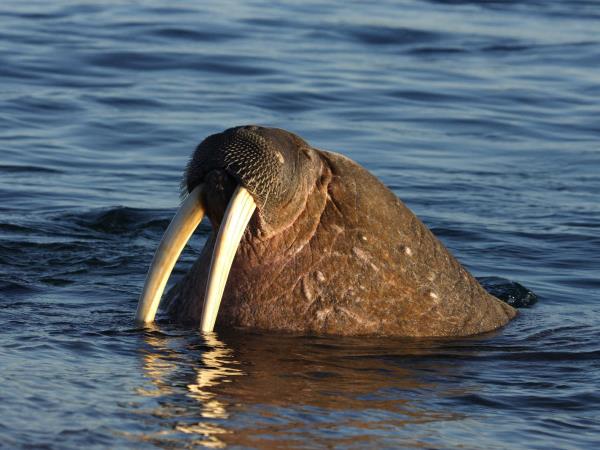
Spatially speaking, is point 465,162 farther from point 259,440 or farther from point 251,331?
point 259,440

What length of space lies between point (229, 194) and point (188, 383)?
Result: 1.00 metres

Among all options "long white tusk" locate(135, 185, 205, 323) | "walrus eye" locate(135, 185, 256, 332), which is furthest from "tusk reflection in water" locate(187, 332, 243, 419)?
"long white tusk" locate(135, 185, 205, 323)

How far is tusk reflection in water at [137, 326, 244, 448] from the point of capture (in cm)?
564

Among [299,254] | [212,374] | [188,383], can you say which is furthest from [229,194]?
[188,383]

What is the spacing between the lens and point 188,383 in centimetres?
644

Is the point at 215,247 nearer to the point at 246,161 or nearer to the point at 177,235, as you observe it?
the point at 177,235

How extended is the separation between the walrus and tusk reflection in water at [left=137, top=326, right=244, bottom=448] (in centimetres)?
20

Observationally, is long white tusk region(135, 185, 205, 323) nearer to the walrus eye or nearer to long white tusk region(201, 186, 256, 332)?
the walrus eye

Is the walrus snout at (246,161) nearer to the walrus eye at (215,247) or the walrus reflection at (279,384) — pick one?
the walrus eye at (215,247)

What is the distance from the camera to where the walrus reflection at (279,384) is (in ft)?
19.1

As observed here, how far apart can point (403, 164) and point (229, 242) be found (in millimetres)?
8078

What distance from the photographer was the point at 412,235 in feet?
25.3

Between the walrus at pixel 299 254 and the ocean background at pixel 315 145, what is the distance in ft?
0.58

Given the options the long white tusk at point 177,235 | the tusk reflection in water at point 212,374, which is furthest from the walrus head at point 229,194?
the tusk reflection in water at point 212,374
